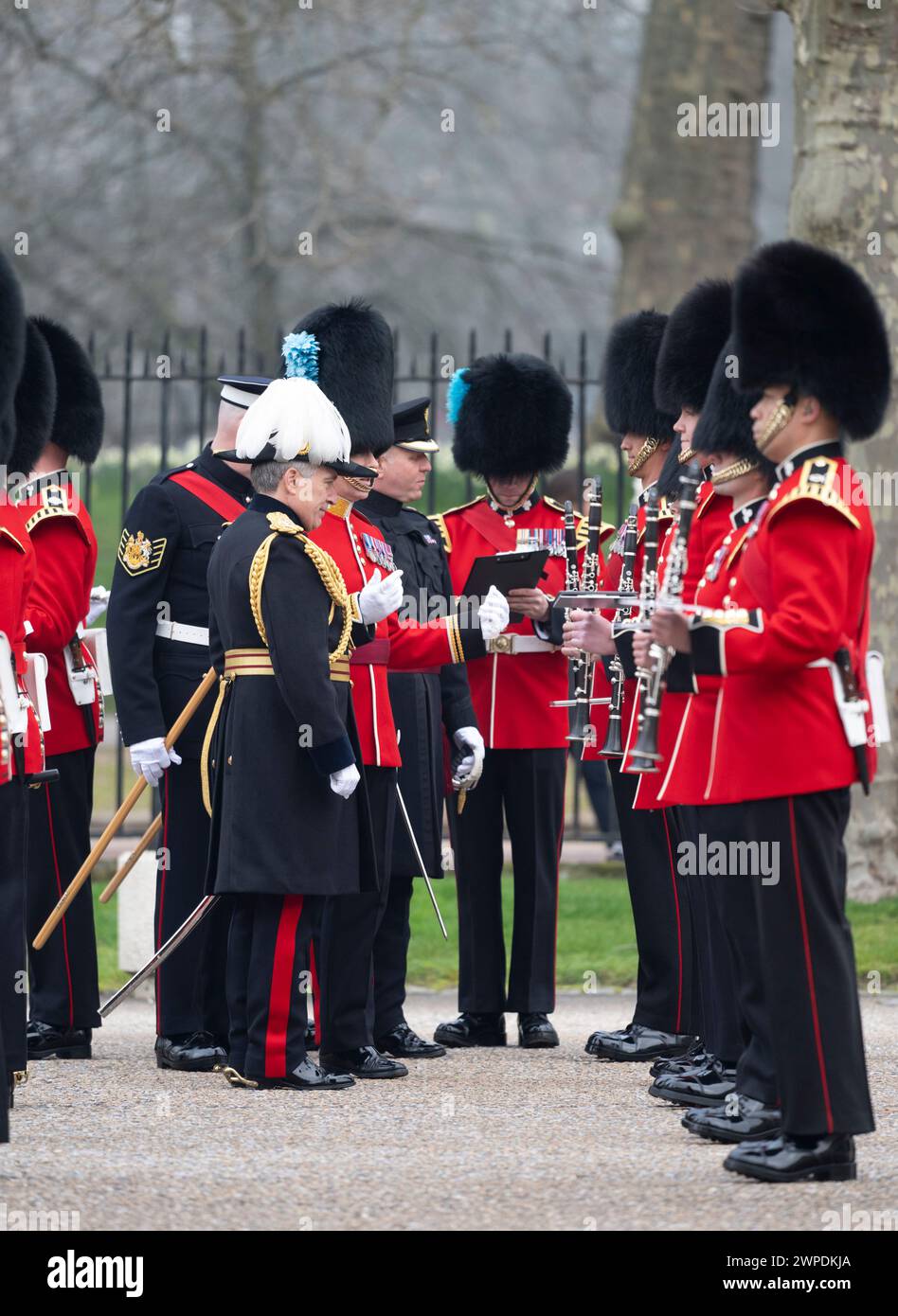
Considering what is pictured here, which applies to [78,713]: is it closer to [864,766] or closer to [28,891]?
[28,891]

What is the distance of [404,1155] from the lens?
495 cm

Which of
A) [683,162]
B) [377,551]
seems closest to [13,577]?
[377,551]

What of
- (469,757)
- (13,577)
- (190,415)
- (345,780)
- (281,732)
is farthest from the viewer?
(190,415)

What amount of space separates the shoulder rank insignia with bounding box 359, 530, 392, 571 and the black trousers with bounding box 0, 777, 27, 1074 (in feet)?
4.65

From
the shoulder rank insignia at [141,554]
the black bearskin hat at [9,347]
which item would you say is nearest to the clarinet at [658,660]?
the black bearskin hat at [9,347]

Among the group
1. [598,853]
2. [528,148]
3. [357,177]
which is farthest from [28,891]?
[528,148]

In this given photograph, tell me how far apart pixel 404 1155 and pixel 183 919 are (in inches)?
65.0

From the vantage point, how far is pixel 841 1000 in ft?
15.2

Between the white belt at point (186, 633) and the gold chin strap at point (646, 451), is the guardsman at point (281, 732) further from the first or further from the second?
the gold chin strap at point (646, 451)

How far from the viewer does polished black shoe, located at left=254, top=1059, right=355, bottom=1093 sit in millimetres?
5871

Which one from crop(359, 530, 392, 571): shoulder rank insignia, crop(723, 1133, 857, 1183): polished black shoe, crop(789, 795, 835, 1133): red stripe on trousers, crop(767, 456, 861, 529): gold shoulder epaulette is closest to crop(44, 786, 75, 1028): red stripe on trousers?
crop(359, 530, 392, 571): shoulder rank insignia

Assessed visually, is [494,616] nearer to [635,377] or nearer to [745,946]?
[635,377]

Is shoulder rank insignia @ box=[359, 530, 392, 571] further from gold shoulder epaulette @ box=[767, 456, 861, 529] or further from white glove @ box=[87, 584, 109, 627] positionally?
gold shoulder epaulette @ box=[767, 456, 861, 529]

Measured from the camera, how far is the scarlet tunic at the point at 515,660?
6871mm
